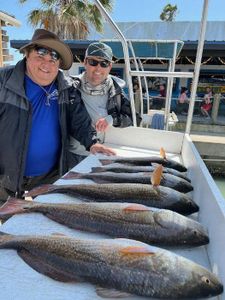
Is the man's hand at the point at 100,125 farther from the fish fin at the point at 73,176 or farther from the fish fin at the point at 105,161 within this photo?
the fish fin at the point at 73,176

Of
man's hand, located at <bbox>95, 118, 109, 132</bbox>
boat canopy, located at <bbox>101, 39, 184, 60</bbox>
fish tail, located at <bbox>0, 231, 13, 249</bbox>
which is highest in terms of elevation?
boat canopy, located at <bbox>101, 39, 184, 60</bbox>

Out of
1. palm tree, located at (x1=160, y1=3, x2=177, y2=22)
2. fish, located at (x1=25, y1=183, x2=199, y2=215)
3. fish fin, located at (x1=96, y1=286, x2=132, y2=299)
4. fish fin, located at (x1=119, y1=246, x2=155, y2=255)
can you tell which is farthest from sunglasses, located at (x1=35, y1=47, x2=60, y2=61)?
palm tree, located at (x1=160, y1=3, x2=177, y2=22)

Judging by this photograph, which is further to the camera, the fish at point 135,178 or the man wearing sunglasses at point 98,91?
the man wearing sunglasses at point 98,91

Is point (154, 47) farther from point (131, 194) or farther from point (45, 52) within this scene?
point (131, 194)

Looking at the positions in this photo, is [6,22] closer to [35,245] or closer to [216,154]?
[216,154]

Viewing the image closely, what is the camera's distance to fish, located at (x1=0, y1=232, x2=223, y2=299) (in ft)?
5.15

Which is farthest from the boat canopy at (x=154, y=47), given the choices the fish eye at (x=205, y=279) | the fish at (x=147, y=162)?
the fish eye at (x=205, y=279)

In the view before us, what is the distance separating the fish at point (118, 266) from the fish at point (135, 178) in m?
0.94

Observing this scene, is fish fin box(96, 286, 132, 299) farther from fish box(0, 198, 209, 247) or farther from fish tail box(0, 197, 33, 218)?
fish tail box(0, 197, 33, 218)

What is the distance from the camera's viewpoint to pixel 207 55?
21422 mm

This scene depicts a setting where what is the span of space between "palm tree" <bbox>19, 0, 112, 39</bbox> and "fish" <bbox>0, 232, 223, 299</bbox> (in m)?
22.6

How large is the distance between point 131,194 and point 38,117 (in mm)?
1372

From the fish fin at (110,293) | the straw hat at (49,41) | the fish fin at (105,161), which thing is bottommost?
the fish fin at (110,293)

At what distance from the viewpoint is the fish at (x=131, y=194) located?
237cm
